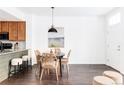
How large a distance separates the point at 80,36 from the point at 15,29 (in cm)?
360

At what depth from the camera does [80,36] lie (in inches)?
342

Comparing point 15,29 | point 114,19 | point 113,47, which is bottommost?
point 113,47

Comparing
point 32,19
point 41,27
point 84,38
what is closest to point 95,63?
point 84,38

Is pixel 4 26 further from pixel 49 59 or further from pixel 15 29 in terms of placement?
pixel 49 59

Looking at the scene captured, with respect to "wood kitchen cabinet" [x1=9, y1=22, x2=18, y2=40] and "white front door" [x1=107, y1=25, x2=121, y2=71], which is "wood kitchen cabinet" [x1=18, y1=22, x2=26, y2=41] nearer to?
"wood kitchen cabinet" [x1=9, y1=22, x2=18, y2=40]

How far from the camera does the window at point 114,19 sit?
671 cm

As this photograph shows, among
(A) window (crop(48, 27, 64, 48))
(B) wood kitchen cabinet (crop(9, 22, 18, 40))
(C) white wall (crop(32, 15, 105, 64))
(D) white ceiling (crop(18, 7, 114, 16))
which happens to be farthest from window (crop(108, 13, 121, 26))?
(B) wood kitchen cabinet (crop(9, 22, 18, 40))

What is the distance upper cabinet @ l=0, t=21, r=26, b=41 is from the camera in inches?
310

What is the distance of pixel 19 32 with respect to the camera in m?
7.89

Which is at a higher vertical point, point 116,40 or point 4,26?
point 4,26

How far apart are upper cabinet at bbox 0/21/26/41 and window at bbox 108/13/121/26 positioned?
447 cm

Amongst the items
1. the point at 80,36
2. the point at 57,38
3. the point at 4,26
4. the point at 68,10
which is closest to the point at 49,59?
the point at 68,10
